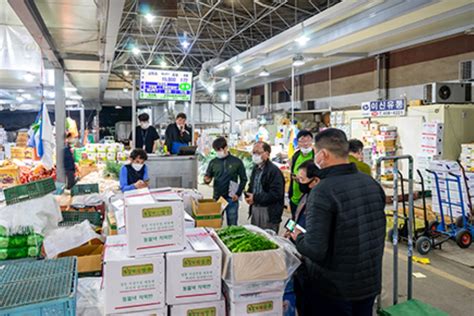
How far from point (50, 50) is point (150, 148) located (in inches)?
85.2

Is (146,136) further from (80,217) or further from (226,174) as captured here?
(80,217)

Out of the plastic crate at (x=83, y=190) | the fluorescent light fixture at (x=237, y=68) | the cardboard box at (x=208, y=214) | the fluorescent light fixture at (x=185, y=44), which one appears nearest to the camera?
the cardboard box at (x=208, y=214)

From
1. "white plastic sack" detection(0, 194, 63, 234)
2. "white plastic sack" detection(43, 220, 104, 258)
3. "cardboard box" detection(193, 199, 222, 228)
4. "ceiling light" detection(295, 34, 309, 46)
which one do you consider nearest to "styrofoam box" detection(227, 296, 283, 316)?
"cardboard box" detection(193, 199, 222, 228)

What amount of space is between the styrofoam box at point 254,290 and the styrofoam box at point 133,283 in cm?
38

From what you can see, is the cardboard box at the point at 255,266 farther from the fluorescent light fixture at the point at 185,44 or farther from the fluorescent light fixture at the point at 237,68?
the fluorescent light fixture at the point at 185,44

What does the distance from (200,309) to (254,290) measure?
0.32m

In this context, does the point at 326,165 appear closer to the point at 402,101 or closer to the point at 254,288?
the point at 254,288

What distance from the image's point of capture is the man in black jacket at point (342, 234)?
2031 mm

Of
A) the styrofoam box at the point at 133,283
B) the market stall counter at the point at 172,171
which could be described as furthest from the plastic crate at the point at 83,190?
the styrofoam box at the point at 133,283

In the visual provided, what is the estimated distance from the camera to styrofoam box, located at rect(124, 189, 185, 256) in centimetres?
211

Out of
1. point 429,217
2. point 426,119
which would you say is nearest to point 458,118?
point 426,119

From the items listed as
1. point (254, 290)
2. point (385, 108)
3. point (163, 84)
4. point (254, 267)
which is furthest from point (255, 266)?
point (385, 108)

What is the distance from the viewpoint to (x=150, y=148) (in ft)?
21.7

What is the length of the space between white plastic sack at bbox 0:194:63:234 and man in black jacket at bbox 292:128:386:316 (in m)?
1.98
